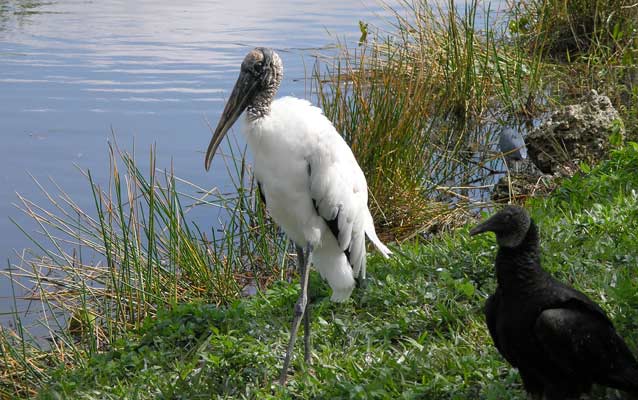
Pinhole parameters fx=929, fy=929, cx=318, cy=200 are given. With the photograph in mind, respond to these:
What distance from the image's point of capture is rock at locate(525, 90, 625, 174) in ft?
23.4

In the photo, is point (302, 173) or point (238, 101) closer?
point (302, 173)

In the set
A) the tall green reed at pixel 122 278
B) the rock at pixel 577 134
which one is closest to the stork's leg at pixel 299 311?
the tall green reed at pixel 122 278

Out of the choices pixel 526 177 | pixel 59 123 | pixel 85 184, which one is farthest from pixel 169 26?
pixel 526 177

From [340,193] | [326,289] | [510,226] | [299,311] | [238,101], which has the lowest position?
[326,289]

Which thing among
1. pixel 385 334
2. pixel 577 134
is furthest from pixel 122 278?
pixel 577 134

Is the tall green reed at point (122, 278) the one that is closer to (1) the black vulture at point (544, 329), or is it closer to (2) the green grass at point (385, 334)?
(2) the green grass at point (385, 334)

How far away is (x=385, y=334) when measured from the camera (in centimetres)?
418

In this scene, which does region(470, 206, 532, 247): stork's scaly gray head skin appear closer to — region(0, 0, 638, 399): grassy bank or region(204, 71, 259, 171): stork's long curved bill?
region(0, 0, 638, 399): grassy bank

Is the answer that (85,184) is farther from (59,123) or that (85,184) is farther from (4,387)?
(4,387)

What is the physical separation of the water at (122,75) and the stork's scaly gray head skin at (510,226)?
3582 mm

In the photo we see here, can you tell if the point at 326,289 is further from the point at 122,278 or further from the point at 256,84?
the point at 256,84

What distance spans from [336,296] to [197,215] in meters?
2.80

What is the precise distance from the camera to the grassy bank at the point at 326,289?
3908mm

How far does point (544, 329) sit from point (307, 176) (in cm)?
147
